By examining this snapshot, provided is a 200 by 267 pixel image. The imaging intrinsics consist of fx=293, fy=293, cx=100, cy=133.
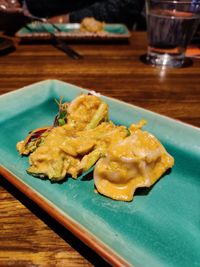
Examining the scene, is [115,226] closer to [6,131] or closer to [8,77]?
[6,131]

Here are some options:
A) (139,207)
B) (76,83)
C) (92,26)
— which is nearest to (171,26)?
(76,83)

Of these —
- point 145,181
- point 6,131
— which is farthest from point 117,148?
point 6,131

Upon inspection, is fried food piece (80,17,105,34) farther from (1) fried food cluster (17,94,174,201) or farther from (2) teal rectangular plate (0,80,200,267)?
(1) fried food cluster (17,94,174,201)

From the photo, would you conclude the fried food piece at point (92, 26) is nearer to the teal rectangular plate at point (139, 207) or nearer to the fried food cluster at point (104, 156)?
the teal rectangular plate at point (139, 207)

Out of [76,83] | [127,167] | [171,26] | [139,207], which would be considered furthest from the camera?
[171,26]

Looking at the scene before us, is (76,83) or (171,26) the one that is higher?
(171,26)

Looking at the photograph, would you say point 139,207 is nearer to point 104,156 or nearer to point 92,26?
point 104,156

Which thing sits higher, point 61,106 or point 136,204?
point 61,106
